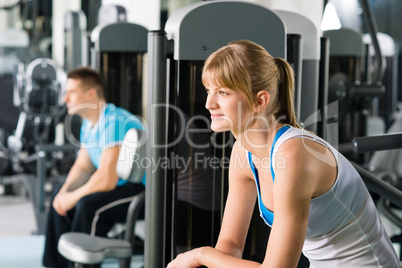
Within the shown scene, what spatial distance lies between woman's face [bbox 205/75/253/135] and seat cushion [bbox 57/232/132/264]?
0.75m

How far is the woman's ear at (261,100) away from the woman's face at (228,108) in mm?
24

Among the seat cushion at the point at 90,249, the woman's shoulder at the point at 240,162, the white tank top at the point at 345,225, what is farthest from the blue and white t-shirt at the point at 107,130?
the white tank top at the point at 345,225

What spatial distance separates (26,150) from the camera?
490cm

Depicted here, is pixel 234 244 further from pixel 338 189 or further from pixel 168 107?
pixel 168 107

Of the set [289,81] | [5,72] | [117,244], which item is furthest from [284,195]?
[5,72]

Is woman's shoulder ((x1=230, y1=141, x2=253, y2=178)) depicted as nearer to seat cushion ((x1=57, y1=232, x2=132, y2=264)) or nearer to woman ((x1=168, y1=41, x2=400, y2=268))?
woman ((x1=168, y1=41, x2=400, y2=268))

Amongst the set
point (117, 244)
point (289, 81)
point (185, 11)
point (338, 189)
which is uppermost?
point (185, 11)

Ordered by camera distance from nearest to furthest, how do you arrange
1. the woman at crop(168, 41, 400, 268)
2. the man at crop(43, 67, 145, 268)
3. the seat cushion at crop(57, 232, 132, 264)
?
the woman at crop(168, 41, 400, 268)
the seat cushion at crop(57, 232, 132, 264)
the man at crop(43, 67, 145, 268)

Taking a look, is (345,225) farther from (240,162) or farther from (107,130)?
(107,130)

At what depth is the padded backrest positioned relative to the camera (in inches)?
93.1

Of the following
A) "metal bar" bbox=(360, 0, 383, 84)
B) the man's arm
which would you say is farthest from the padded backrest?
"metal bar" bbox=(360, 0, 383, 84)

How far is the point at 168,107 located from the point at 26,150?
346 cm

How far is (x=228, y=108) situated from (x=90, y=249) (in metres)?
0.80

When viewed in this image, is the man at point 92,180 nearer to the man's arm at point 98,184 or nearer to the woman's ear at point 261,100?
the man's arm at point 98,184
